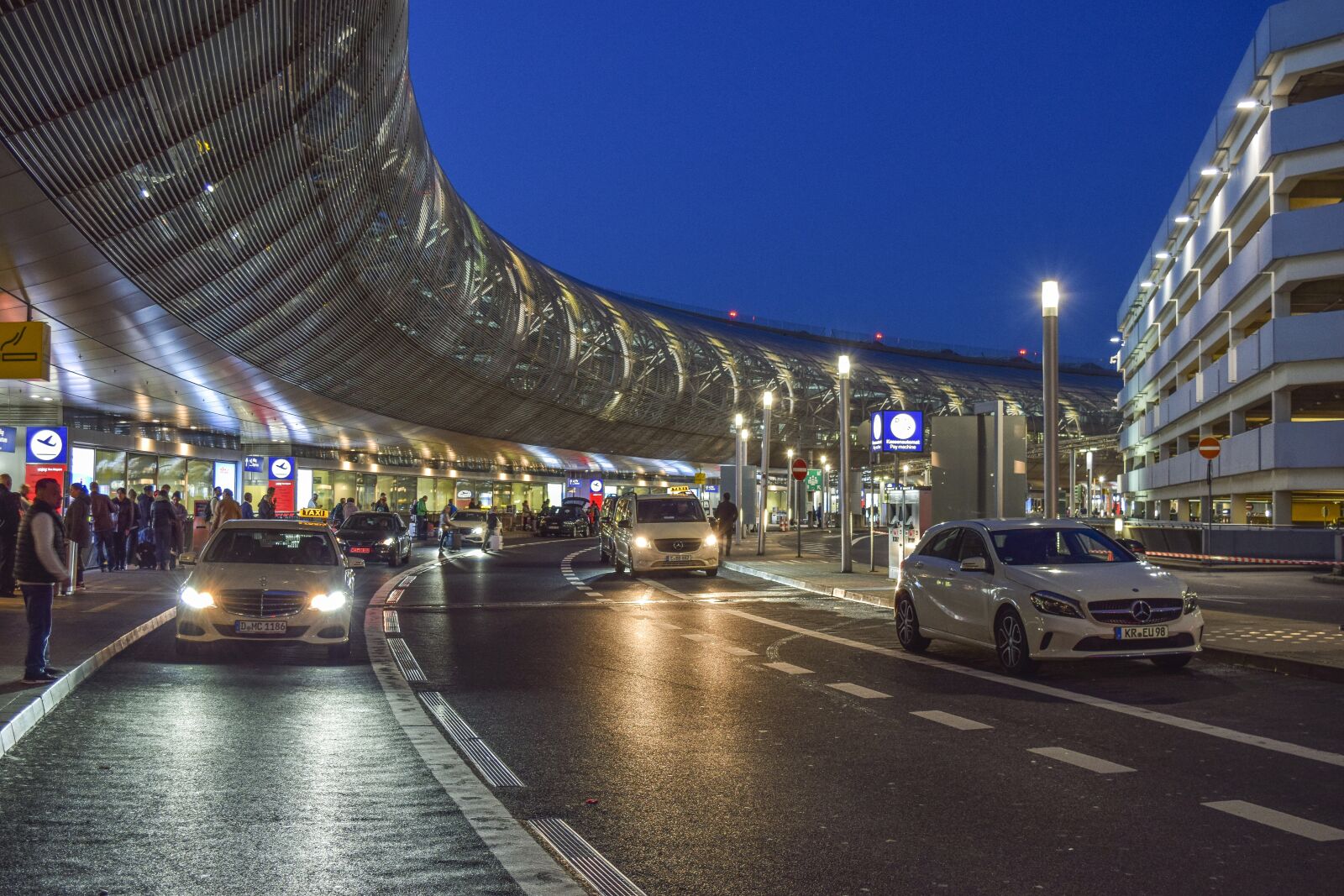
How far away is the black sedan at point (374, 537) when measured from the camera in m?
31.9

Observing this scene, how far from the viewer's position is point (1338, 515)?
141 feet

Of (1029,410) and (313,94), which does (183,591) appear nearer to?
(313,94)

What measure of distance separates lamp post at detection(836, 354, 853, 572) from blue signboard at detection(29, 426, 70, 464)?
1642 cm

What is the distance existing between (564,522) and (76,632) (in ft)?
165

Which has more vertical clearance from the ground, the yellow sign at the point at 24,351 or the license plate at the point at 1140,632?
the yellow sign at the point at 24,351

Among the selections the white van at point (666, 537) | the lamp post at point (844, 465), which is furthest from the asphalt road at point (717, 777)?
the lamp post at point (844, 465)

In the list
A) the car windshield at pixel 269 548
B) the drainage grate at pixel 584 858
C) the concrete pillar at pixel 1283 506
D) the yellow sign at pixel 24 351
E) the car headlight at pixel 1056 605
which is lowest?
the drainage grate at pixel 584 858

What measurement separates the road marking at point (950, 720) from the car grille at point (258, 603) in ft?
21.6

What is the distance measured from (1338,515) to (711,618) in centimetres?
3344

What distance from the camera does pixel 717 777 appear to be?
7.24 m

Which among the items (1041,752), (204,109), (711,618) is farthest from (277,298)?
(1041,752)

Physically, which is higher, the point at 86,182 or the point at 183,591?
the point at 86,182

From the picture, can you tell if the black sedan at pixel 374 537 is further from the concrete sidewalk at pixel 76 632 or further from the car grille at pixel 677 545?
the car grille at pixel 677 545

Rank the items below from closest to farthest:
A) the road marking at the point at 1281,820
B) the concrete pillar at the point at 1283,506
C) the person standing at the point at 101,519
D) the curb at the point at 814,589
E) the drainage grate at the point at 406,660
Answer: the road marking at the point at 1281,820 < the drainage grate at the point at 406,660 < the curb at the point at 814,589 < the person standing at the point at 101,519 < the concrete pillar at the point at 1283,506
